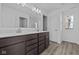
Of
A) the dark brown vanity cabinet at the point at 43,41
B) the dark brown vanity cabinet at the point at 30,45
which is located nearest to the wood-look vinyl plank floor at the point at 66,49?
the dark brown vanity cabinet at the point at 30,45

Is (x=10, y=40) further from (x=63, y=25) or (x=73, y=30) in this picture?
(x=73, y=30)

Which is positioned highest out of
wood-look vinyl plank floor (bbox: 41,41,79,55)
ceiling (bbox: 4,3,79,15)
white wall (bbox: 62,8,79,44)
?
ceiling (bbox: 4,3,79,15)

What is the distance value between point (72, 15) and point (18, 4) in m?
1.08

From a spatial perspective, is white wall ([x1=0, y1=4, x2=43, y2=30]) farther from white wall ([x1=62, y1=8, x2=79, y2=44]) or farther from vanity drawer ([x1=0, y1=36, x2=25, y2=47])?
white wall ([x1=62, y1=8, x2=79, y2=44])

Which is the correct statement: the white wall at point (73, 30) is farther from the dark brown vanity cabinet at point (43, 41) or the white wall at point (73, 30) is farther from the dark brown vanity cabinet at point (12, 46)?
the dark brown vanity cabinet at point (12, 46)

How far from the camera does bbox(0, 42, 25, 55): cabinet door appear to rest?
1.55 metres

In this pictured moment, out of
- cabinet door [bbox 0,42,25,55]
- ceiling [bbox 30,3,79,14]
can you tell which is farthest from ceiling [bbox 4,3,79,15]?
cabinet door [bbox 0,42,25,55]

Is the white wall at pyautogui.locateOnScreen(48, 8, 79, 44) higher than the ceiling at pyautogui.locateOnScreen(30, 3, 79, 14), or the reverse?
the ceiling at pyautogui.locateOnScreen(30, 3, 79, 14)

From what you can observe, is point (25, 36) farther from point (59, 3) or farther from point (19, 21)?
point (59, 3)

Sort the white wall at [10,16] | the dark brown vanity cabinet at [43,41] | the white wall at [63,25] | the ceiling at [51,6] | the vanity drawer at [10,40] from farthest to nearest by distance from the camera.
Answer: the dark brown vanity cabinet at [43,41] → the white wall at [63,25] → the ceiling at [51,6] → the white wall at [10,16] → the vanity drawer at [10,40]

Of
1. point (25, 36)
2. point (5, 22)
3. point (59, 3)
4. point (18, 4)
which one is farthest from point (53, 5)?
point (5, 22)

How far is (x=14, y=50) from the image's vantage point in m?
1.74

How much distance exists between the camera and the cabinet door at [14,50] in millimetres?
1550

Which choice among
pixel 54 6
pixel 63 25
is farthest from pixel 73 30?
pixel 54 6
